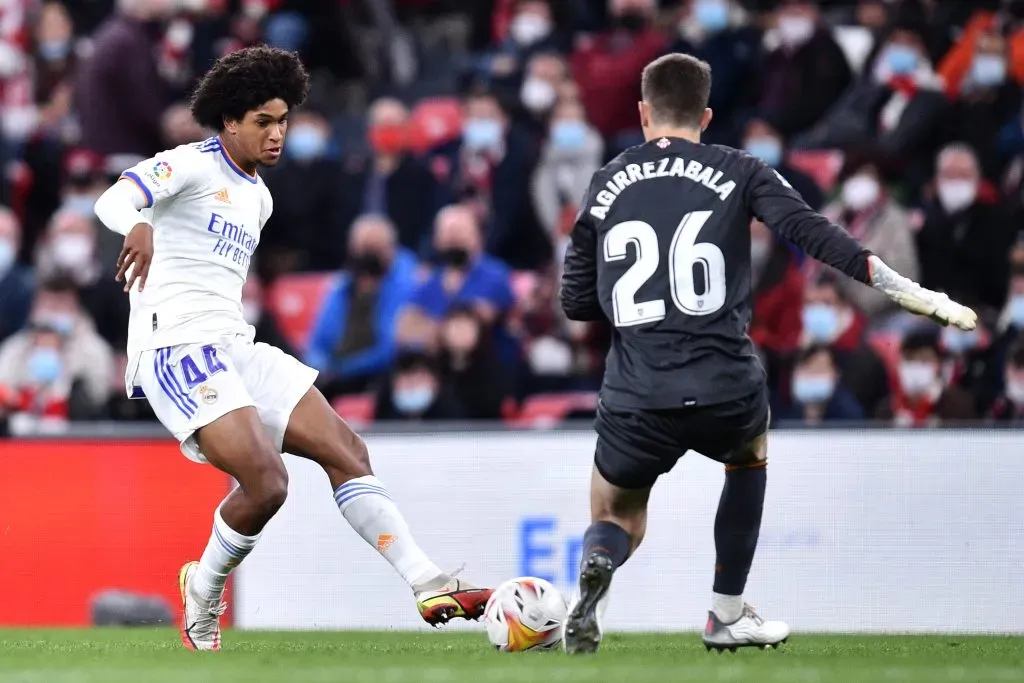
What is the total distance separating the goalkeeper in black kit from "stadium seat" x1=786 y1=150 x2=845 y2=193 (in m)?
5.69

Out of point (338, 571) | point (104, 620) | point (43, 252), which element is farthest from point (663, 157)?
point (43, 252)

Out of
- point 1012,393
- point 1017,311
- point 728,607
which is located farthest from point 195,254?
point 1017,311

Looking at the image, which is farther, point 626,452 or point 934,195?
point 934,195

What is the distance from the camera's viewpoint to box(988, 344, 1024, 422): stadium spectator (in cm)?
995

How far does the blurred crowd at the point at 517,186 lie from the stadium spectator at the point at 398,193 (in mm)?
18

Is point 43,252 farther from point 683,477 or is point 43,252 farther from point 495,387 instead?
point 683,477

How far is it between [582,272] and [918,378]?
4.46m

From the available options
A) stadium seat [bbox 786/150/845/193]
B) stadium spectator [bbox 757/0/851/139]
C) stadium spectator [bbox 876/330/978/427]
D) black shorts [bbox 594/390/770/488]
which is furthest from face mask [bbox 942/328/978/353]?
black shorts [bbox 594/390/770/488]

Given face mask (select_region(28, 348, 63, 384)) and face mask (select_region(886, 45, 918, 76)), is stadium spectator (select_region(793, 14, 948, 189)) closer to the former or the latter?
face mask (select_region(886, 45, 918, 76))

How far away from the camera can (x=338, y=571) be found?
9148mm

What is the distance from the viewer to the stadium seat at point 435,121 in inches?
528

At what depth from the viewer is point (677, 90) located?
623 centimetres

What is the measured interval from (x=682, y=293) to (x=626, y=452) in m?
0.58

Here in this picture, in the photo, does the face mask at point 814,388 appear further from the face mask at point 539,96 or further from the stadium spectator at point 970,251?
the face mask at point 539,96
